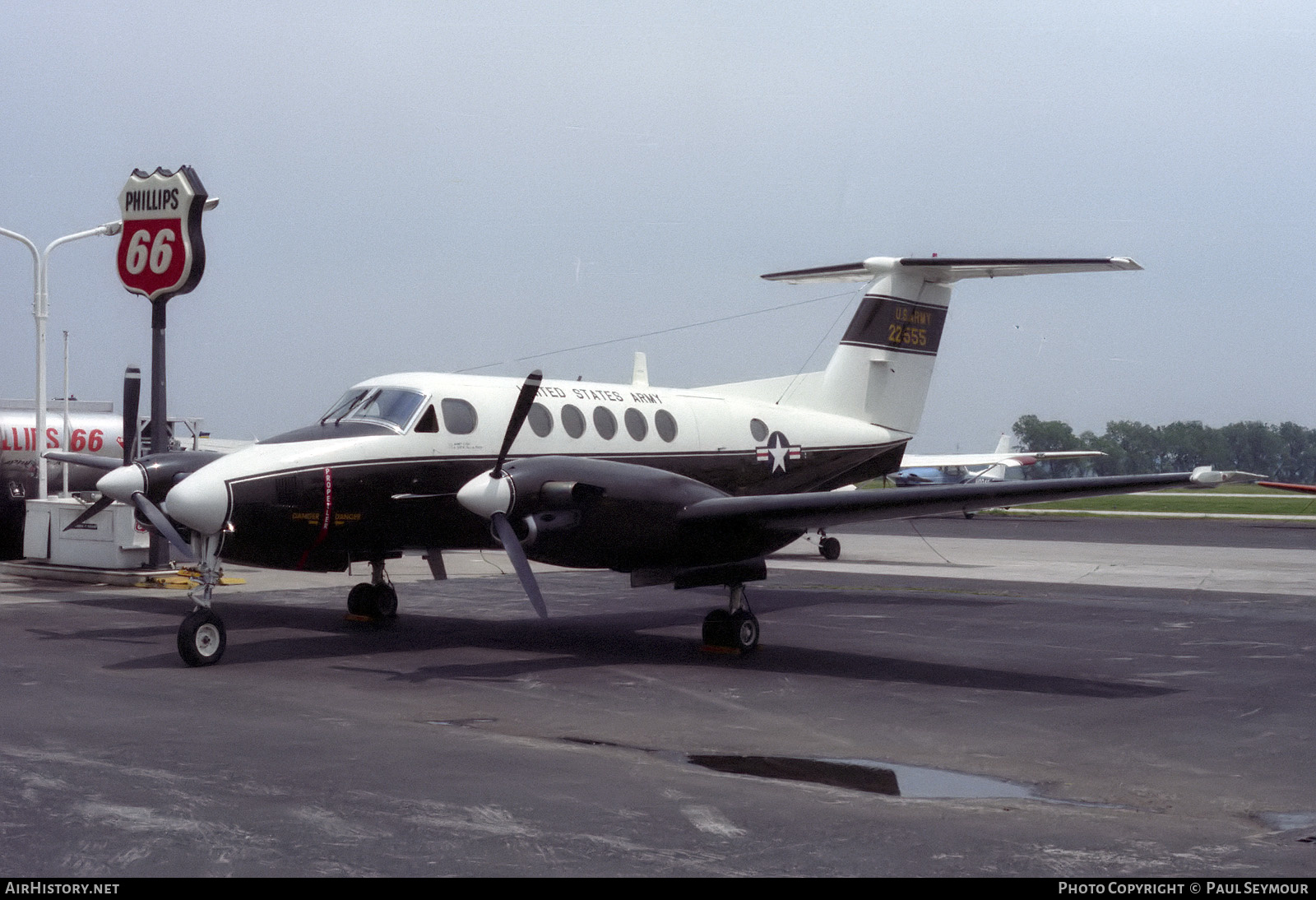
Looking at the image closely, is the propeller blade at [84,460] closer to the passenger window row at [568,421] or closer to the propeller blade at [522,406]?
the passenger window row at [568,421]

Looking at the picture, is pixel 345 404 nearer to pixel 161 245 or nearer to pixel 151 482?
pixel 151 482

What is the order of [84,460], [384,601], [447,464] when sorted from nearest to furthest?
[447,464]
[384,601]
[84,460]

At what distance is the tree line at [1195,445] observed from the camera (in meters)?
119

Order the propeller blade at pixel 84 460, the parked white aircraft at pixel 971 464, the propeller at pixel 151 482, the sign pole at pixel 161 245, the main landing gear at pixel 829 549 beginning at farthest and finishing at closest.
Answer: the parked white aircraft at pixel 971 464 → the main landing gear at pixel 829 549 → the sign pole at pixel 161 245 → the propeller blade at pixel 84 460 → the propeller at pixel 151 482

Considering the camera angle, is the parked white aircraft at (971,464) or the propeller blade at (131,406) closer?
the propeller blade at (131,406)

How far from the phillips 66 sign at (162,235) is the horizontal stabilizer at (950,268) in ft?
33.3

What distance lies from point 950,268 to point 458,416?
8.88 meters

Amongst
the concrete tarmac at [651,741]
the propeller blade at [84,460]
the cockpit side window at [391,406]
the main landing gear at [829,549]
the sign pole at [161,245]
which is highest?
the sign pole at [161,245]

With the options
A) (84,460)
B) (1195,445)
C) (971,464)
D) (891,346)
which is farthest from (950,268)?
(1195,445)

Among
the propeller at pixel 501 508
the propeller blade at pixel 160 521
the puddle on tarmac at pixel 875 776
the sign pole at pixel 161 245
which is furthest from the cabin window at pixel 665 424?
the sign pole at pixel 161 245

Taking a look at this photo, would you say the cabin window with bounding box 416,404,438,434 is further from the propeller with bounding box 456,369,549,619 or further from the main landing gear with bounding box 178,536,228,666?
the main landing gear with bounding box 178,536,228,666

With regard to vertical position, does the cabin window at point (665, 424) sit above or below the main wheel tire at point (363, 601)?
above

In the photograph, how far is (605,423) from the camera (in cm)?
1628

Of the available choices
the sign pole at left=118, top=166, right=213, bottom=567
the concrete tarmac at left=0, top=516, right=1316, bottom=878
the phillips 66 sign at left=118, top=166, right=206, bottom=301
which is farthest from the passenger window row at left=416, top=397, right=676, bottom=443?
the phillips 66 sign at left=118, top=166, right=206, bottom=301
